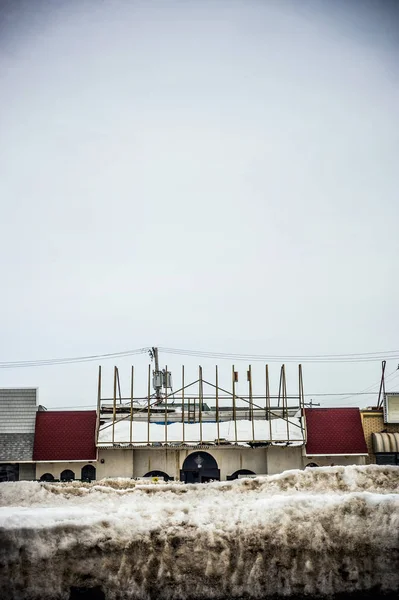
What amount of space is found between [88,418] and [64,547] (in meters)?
36.1

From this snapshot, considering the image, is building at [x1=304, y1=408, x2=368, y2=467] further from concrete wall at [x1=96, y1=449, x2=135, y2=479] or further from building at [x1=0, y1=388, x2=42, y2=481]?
building at [x1=0, y1=388, x2=42, y2=481]

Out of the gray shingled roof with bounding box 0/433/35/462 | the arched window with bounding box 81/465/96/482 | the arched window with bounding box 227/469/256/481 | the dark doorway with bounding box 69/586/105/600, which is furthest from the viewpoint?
Result: the arched window with bounding box 227/469/256/481

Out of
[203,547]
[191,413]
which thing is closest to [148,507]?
[203,547]

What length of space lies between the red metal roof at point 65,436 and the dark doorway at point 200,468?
19.2 ft

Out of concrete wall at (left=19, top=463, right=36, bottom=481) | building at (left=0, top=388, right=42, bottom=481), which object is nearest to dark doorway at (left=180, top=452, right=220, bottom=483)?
concrete wall at (left=19, top=463, right=36, bottom=481)

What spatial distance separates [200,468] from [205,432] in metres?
2.25

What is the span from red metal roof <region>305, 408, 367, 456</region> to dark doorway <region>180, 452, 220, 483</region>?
602cm

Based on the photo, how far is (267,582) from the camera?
6738 mm

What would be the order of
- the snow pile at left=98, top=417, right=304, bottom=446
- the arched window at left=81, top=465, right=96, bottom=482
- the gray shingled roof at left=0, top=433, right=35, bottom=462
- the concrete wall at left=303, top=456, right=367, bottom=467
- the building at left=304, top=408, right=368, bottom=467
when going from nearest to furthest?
the gray shingled roof at left=0, top=433, right=35, bottom=462 < the snow pile at left=98, top=417, right=304, bottom=446 < the arched window at left=81, top=465, right=96, bottom=482 < the building at left=304, top=408, right=368, bottom=467 < the concrete wall at left=303, top=456, right=367, bottom=467

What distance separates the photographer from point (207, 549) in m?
6.89

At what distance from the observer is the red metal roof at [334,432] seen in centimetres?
4141

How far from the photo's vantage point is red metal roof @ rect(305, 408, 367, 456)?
4141cm

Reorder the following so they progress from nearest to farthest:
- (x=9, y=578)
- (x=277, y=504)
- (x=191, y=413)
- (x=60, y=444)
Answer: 1. (x=9, y=578)
2. (x=277, y=504)
3. (x=60, y=444)
4. (x=191, y=413)

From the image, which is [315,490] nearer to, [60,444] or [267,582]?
[267,582]
